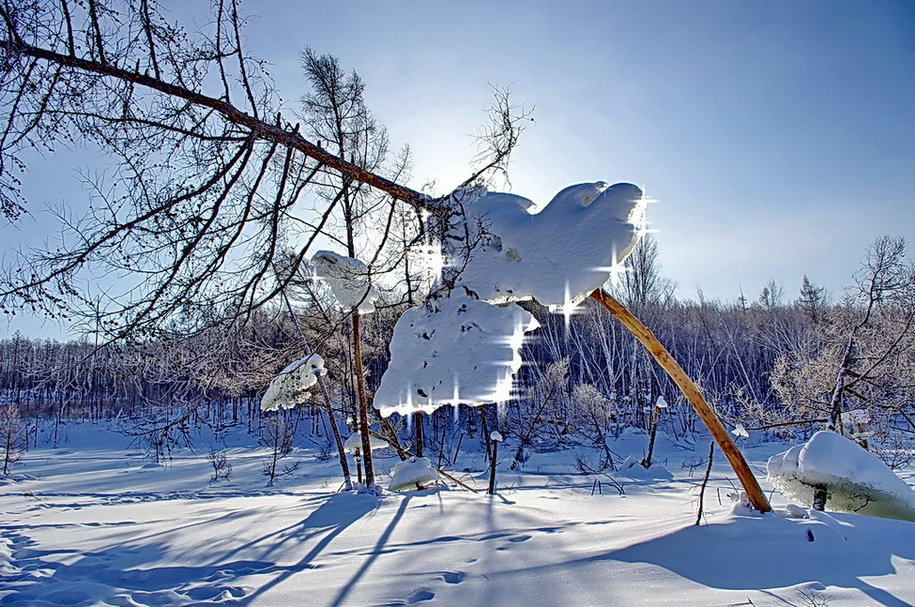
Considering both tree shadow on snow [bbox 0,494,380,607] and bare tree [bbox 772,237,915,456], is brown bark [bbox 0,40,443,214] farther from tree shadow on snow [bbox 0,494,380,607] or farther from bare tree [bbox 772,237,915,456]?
bare tree [bbox 772,237,915,456]

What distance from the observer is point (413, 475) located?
7535 millimetres

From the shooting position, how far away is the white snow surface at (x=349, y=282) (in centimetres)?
288

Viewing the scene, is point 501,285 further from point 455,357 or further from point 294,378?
point 294,378

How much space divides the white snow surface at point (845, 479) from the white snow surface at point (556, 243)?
2681 millimetres

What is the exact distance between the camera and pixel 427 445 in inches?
952

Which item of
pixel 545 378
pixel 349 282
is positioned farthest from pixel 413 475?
pixel 545 378

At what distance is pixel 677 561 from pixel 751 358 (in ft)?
116

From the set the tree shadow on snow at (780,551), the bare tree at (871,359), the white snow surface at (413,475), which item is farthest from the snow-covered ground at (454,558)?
the bare tree at (871,359)

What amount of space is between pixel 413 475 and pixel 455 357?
5.80m

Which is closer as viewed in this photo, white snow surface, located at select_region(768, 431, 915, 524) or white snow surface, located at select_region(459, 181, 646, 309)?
white snow surface, located at select_region(459, 181, 646, 309)

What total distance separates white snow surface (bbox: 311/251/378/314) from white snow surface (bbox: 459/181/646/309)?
71 centimetres

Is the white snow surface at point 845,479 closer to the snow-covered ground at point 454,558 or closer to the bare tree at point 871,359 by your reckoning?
the snow-covered ground at point 454,558

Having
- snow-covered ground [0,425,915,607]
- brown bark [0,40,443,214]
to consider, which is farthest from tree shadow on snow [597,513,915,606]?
brown bark [0,40,443,214]

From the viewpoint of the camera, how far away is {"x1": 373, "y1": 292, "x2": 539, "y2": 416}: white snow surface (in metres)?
2.20
